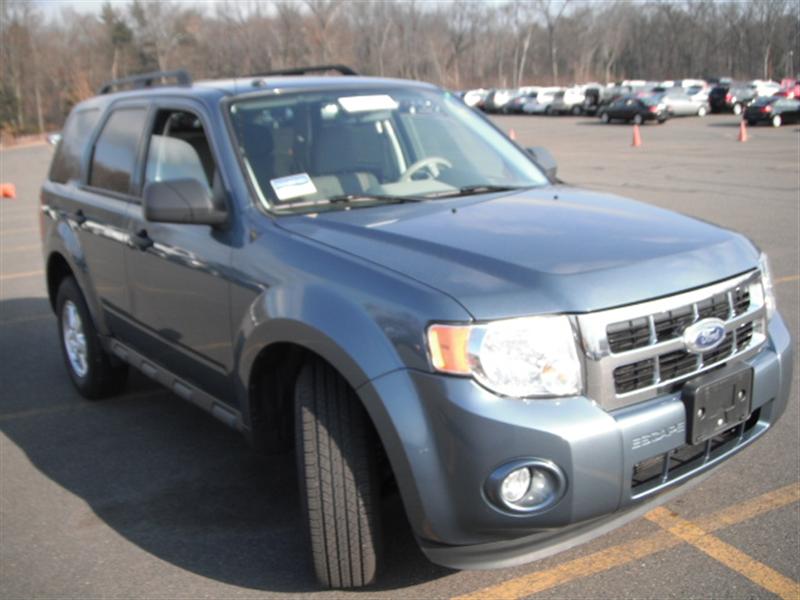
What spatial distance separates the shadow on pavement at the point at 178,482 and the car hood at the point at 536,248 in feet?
3.87

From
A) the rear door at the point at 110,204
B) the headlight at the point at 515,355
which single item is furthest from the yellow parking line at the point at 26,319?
the headlight at the point at 515,355

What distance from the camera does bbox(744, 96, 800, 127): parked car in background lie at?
35469 millimetres

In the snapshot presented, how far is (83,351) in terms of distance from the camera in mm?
5750

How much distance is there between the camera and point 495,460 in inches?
108

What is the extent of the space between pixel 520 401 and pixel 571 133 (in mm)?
37091

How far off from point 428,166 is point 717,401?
6.30ft

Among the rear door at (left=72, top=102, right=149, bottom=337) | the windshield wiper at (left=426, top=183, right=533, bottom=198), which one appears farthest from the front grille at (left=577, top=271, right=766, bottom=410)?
the rear door at (left=72, top=102, right=149, bottom=337)

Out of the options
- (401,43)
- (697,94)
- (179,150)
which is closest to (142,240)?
(179,150)

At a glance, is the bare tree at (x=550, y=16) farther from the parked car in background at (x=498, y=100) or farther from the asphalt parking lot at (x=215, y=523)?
the asphalt parking lot at (x=215, y=523)

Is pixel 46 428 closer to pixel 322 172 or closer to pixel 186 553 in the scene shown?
pixel 186 553

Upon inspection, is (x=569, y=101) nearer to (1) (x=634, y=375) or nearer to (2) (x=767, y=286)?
(2) (x=767, y=286)

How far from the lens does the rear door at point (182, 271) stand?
153 inches

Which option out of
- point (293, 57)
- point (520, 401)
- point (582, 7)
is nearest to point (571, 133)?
point (520, 401)

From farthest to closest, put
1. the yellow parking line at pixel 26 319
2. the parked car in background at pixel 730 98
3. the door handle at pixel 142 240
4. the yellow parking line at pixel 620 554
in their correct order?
the parked car in background at pixel 730 98 < the yellow parking line at pixel 26 319 < the door handle at pixel 142 240 < the yellow parking line at pixel 620 554
